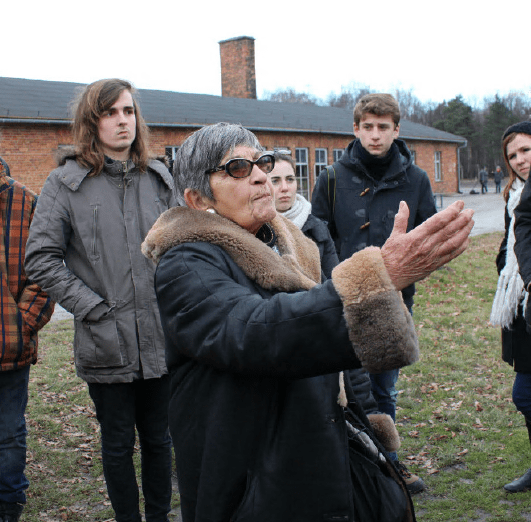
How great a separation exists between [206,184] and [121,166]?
1.59m

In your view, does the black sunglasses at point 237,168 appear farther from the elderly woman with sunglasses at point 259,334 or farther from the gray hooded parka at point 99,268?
the gray hooded parka at point 99,268

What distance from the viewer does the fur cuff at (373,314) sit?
156 cm

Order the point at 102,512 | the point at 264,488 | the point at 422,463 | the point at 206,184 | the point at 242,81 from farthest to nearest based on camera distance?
1. the point at 242,81
2. the point at 422,463
3. the point at 102,512
4. the point at 206,184
5. the point at 264,488

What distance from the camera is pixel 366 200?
437 cm

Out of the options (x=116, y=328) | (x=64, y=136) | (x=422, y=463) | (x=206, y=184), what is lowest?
(x=422, y=463)

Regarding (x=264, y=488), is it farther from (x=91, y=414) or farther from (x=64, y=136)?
(x=64, y=136)

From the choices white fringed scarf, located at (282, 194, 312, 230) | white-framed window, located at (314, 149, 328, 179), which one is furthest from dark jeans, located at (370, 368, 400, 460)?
white-framed window, located at (314, 149, 328, 179)

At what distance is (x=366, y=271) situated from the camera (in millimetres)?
1587

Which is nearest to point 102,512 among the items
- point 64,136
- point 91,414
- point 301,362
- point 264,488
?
point 91,414

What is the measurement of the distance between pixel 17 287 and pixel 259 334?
2.49 meters

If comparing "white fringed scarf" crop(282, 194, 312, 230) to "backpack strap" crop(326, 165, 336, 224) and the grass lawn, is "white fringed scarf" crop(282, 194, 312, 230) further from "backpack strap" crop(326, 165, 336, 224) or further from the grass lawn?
the grass lawn

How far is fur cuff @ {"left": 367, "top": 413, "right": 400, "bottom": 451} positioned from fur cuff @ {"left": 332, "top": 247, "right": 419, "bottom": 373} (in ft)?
3.11

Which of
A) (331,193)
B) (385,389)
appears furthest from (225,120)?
(385,389)

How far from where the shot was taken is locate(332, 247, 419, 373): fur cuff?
5.12 feet
